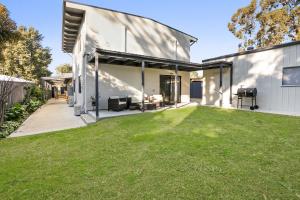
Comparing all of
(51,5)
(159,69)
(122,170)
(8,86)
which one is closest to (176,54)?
(159,69)

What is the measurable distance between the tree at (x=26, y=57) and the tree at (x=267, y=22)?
24.9 m

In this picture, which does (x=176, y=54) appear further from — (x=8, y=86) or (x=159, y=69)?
(x=8, y=86)

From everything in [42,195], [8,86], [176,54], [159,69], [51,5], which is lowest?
[42,195]

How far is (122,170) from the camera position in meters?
3.18

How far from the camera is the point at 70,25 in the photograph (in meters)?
11.4

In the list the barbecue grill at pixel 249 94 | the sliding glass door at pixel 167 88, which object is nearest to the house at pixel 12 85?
the sliding glass door at pixel 167 88

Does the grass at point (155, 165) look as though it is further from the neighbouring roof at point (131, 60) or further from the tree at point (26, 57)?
the tree at point (26, 57)

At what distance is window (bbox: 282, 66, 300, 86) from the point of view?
845 centimetres

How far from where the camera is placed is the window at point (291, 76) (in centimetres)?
845

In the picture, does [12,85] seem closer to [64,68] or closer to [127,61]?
[127,61]

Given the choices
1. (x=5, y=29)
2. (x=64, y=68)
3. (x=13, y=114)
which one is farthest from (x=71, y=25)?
(x=64, y=68)

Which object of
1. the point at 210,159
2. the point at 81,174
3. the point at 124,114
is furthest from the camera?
the point at 124,114

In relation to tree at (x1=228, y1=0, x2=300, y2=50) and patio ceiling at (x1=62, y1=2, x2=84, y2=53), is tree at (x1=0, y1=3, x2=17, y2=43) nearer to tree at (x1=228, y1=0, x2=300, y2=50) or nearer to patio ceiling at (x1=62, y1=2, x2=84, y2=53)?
patio ceiling at (x1=62, y1=2, x2=84, y2=53)

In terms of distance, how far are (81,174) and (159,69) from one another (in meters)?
10.0
